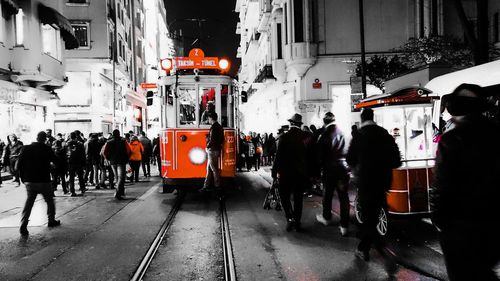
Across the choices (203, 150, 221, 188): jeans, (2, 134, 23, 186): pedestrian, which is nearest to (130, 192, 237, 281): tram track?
(203, 150, 221, 188): jeans

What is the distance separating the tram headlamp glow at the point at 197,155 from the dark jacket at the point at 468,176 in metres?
9.48

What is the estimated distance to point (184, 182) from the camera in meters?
12.4

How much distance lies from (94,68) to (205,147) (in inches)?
899

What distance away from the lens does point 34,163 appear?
28.9 feet

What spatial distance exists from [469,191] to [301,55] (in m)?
23.7

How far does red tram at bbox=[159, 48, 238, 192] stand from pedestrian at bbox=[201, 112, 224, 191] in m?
0.36

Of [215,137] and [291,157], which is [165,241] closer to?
[291,157]

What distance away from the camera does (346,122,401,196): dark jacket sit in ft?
20.2

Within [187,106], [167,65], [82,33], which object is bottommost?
[187,106]

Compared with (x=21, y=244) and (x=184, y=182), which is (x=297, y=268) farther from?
(x=184, y=182)

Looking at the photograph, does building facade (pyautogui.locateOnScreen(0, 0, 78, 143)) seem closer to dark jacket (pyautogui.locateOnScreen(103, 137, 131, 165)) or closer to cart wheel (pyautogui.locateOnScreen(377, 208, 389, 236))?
dark jacket (pyautogui.locateOnScreen(103, 137, 131, 165))

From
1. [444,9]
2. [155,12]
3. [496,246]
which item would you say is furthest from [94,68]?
[155,12]

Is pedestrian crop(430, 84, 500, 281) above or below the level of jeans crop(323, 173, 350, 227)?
above

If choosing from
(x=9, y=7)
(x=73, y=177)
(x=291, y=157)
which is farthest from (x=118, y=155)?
(x=9, y=7)
